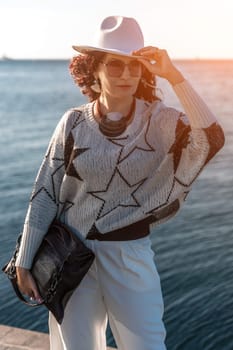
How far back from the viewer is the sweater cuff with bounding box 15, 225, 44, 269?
264 cm

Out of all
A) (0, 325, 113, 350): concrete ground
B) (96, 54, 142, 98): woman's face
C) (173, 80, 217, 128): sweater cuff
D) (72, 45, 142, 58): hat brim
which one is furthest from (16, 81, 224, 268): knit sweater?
(0, 325, 113, 350): concrete ground

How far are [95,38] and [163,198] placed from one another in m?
0.67

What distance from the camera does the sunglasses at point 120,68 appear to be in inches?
95.9

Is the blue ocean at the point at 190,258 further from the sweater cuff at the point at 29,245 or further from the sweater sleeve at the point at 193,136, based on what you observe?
the sweater cuff at the point at 29,245

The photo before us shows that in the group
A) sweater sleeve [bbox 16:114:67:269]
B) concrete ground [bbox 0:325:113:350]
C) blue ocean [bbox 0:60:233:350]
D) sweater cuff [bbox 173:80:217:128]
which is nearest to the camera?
sweater cuff [bbox 173:80:217:128]

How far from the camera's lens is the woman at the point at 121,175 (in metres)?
2.44

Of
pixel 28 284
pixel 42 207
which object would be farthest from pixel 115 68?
pixel 28 284

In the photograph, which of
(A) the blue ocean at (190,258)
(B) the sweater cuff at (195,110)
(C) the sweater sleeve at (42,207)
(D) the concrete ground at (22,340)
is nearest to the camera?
(B) the sweater cuff at (195,110)

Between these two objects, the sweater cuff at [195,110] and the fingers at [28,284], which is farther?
the fingers at [28,284]

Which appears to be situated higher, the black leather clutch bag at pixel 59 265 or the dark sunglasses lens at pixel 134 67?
the dark sunglasses lens at pixel 134 67

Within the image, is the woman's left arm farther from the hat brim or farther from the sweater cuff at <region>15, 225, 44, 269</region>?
the sweater cuff at <region>15, 225, 44, 269</region>

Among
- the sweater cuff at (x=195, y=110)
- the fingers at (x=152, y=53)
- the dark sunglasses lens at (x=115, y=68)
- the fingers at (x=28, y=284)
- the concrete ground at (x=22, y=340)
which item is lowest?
the concrete ground at (x=22, y=340)

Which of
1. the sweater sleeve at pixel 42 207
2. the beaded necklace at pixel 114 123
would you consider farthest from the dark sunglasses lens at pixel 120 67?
the sweater sleeve at pixel 42 207

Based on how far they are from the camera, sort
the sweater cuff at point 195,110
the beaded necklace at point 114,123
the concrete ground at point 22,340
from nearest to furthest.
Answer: the sweater cuff at point 195,110 → the beaded necklace at point 114,123 → the concrete ground at point 22,340
